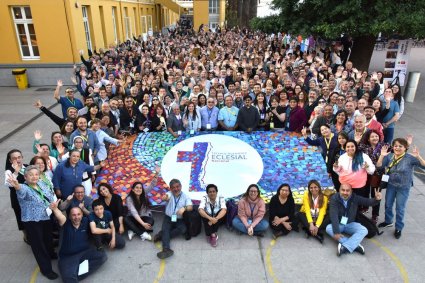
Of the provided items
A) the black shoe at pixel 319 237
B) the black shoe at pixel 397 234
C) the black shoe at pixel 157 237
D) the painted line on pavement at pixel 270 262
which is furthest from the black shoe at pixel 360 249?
the black shoe at pixel 157 237

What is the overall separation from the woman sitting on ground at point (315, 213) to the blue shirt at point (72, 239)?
314 centimetres

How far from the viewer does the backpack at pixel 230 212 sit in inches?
201

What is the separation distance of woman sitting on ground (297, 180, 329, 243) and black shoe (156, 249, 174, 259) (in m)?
2.02

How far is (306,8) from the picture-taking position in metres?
12.0

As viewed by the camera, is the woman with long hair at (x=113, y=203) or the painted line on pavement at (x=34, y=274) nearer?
the painted line on pavement at (x=34, y=274)

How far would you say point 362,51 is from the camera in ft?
41.9

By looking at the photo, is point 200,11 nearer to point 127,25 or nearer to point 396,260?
point 127,25

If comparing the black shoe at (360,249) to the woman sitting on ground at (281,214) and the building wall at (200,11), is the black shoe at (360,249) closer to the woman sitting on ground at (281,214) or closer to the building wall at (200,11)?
the woman sitting on ground at (281,214)

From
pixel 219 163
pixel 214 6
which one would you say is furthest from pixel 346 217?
pixel 214 6

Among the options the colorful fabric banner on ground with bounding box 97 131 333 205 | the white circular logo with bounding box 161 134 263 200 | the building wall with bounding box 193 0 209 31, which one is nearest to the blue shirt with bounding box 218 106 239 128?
the colorful fabric banner on ground with bounding box 97 131 333 205

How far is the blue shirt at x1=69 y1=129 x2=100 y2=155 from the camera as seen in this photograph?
18.6ft

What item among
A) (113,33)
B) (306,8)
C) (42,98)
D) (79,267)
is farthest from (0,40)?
(79,267)

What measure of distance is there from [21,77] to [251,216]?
13355mm

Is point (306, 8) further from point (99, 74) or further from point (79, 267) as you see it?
point (79, 267)
